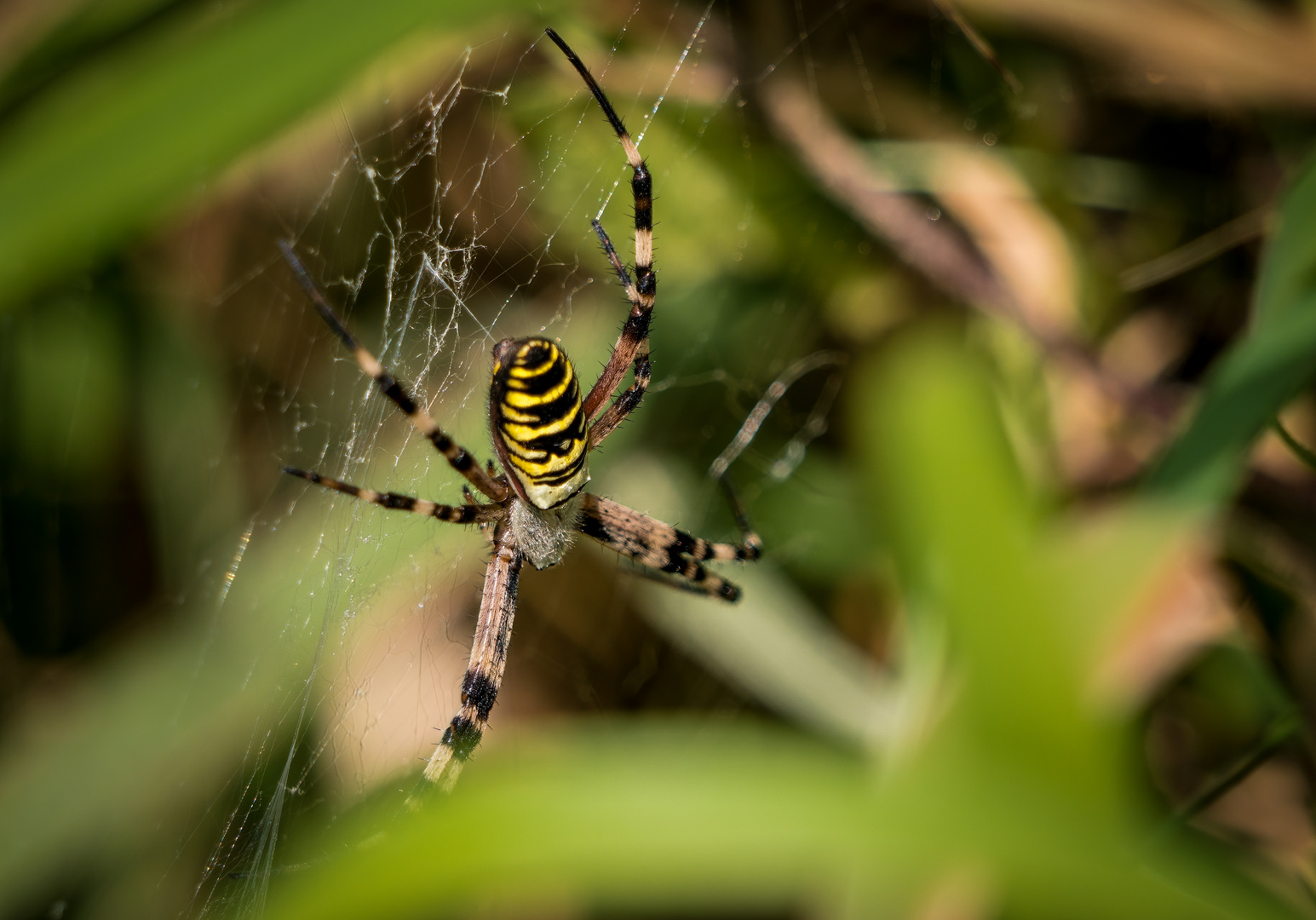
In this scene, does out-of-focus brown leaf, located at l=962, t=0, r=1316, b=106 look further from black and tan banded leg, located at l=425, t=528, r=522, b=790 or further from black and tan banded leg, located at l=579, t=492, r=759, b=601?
black and tan banded leg, located at l=425, t=528, r=522, b=790

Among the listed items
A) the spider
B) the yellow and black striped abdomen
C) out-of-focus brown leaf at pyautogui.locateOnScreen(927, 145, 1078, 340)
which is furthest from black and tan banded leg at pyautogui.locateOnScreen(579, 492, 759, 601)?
out-of-focus brown leaf at pyautogui.locateOnScreen(927, 145, 1078, 340)

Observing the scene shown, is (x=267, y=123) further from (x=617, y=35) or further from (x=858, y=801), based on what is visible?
(x=858, y=801)

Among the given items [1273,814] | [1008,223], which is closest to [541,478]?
[1008,223]

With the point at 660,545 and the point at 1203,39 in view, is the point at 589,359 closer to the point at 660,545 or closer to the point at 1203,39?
the point at 660,545

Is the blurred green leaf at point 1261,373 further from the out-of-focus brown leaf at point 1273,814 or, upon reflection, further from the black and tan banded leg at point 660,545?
the out-of-focus brown leaf at point 1273,814

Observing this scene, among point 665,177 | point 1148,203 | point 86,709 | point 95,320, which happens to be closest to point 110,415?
point 95,320

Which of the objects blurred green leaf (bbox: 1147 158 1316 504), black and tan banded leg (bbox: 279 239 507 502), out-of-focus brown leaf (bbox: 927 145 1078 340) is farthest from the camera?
out-of-focus brown leaf (bbox: 927 145 1078 340)
